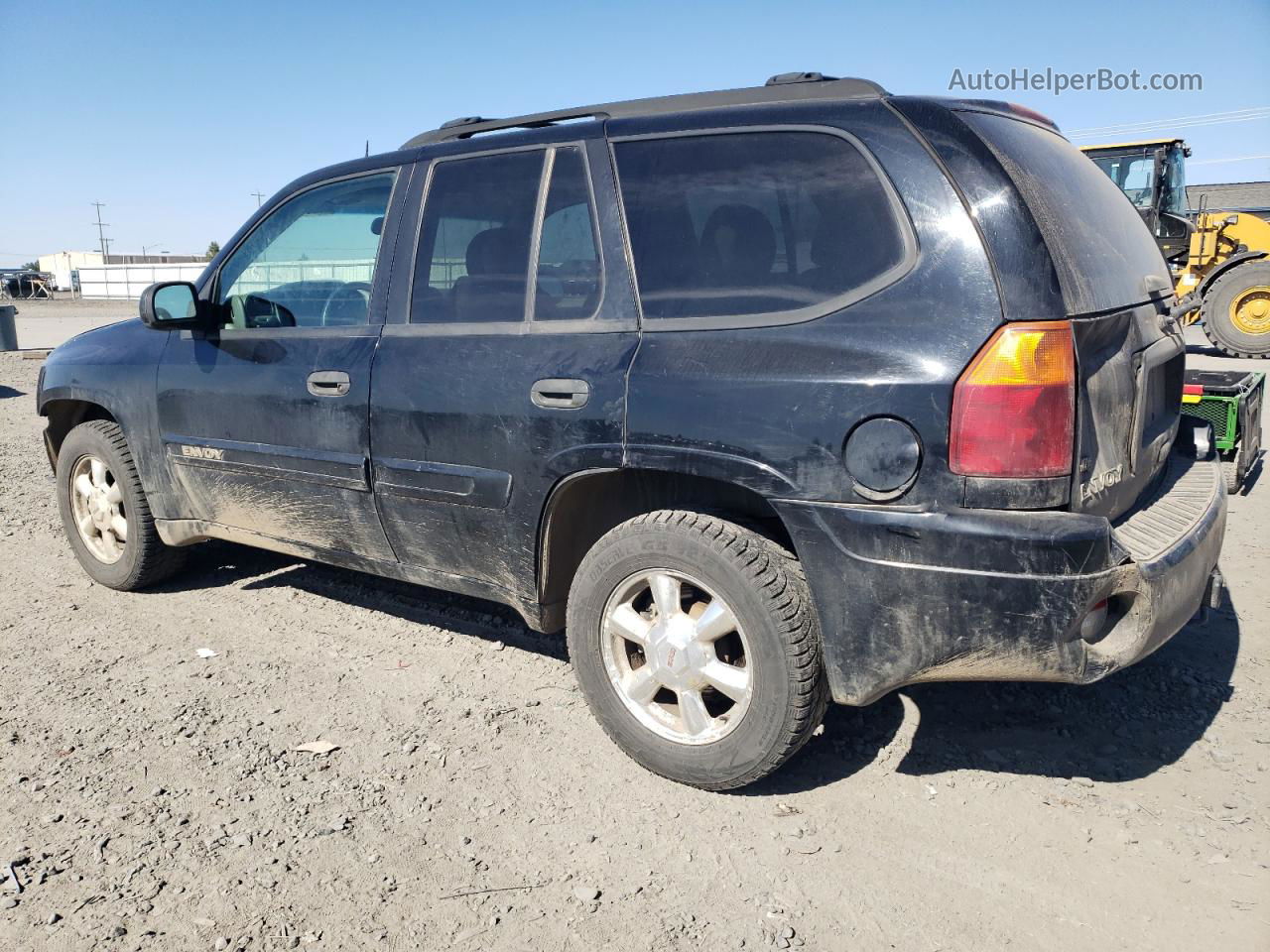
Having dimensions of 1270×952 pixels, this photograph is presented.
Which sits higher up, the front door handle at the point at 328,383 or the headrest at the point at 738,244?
the headrest at the point at 738,244

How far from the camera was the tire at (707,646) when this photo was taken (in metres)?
2.69

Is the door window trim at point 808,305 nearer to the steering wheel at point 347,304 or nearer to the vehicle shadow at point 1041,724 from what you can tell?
the steering wheel at point 347,304

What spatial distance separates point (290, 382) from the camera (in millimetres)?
3785

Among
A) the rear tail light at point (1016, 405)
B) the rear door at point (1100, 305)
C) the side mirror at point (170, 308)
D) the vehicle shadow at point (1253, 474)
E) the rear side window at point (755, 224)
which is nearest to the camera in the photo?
the rear tail light at point (1016, 405)

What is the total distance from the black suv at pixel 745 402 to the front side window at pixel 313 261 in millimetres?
19

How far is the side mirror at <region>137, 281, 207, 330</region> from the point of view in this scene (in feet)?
13.6

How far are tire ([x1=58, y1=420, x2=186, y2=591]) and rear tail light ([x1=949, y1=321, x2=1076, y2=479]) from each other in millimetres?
3943

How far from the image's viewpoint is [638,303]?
295cm

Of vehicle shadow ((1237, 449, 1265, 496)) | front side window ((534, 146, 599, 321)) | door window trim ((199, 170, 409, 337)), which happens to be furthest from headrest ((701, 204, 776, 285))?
vehicle shadow ((1237, 449, 1265, 496))

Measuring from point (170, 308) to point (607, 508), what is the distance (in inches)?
88.1

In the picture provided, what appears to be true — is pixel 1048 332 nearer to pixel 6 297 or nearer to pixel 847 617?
pixel 847 617

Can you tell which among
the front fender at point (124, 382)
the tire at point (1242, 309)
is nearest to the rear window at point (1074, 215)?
the front fender at point (124, 382)

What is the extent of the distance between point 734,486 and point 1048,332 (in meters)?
0.95

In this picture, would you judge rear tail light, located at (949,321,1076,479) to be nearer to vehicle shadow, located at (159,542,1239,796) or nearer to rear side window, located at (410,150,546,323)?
vehicle shadow, located at (159,542,1239,796)
